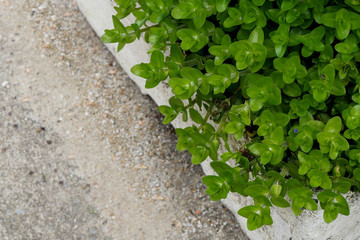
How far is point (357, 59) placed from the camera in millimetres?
1503

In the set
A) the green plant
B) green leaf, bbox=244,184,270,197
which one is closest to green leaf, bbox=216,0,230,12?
the green plant

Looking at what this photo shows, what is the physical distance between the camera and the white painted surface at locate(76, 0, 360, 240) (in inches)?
68.7

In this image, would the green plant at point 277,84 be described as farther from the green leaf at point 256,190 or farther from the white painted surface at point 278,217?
the white painted surface at point 278,217

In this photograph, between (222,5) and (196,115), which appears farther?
(196,115)

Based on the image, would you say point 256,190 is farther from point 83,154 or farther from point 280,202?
point 83,154

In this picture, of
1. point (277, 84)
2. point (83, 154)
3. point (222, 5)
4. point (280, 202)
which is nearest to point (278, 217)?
point (280, 202)

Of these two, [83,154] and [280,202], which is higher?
[280,202]

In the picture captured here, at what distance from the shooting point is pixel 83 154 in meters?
2.76

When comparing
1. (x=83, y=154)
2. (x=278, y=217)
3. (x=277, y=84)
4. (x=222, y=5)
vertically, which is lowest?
(x=83, y=154)

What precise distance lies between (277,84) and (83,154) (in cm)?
155

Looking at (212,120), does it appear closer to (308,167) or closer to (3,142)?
(308,167)

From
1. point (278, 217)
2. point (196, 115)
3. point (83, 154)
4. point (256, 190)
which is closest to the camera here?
point (256, 190)

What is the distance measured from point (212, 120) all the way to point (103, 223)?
1.03 meters

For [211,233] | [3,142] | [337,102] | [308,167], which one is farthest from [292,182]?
[3,142]
